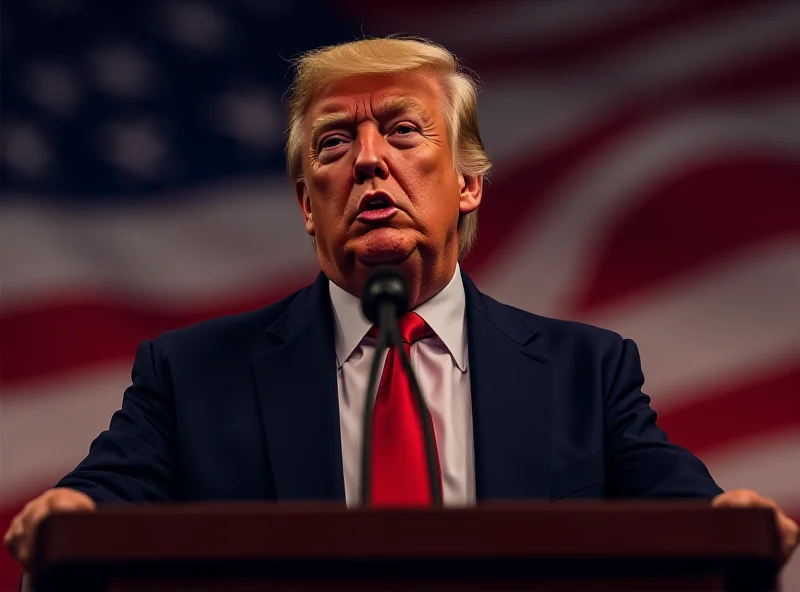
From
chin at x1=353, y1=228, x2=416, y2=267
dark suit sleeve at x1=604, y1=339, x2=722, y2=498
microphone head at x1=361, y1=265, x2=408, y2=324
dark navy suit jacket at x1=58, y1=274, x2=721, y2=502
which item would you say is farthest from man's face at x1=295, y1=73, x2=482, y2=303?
microphone head at x1=361, y1=265, x2=408, y2=324

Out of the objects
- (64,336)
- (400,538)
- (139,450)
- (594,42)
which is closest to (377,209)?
(139,450)

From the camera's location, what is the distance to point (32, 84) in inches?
107

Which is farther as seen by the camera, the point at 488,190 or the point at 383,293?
the point at 488,190

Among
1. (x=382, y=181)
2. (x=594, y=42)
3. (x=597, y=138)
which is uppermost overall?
(x=594, y=42)

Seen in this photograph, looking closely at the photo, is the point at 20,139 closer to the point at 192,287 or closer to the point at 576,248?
the point at 192,287

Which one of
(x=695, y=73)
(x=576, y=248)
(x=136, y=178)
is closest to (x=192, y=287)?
(x=136, y=178)

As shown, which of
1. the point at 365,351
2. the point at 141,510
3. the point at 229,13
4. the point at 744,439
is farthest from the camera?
the point at 229,13

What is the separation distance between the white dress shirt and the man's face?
0.05 meters

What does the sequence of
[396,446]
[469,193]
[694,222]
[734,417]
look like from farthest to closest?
1. [694,222]
2. [734,417]
3. [469,193]
4. [396,446]

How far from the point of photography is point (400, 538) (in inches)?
35.9

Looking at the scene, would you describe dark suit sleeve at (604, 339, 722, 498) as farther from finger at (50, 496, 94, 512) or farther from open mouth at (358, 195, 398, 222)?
finger at (50, 496, 94, 512)

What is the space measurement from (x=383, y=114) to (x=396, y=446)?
57 centimetres

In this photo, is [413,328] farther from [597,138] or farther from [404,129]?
[597,138]

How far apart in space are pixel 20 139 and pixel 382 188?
1.22 m
